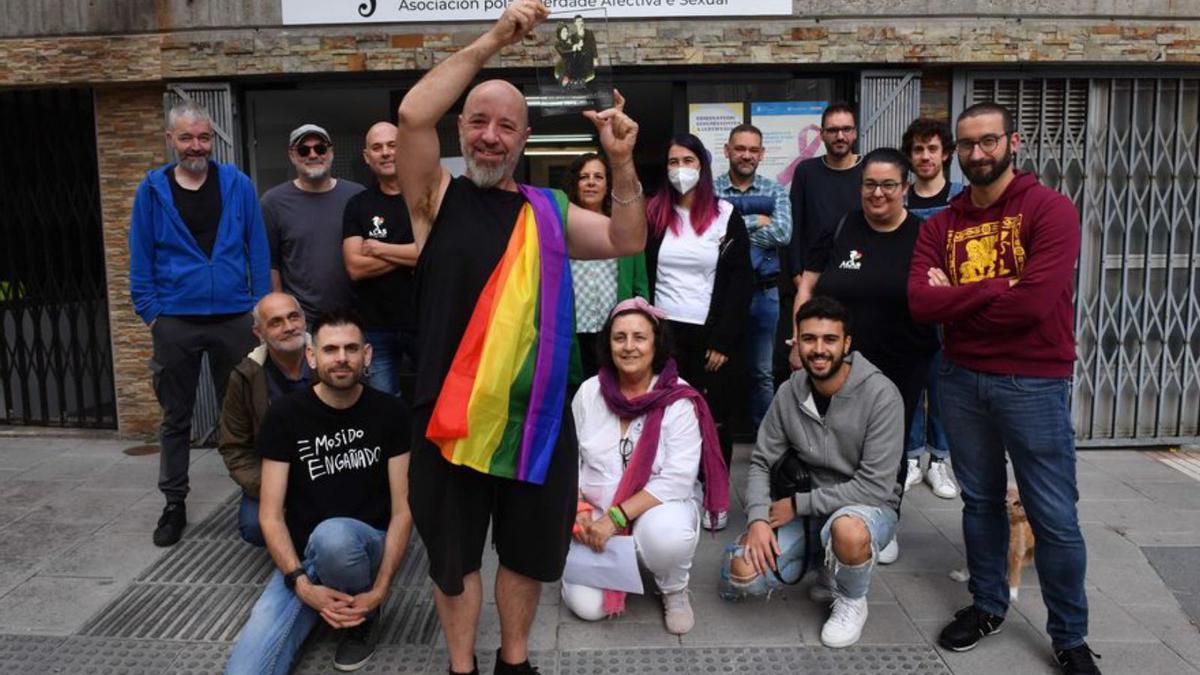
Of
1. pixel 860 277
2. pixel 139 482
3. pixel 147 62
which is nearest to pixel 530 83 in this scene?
pixel 147 62

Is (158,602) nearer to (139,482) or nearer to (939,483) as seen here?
(139,482)

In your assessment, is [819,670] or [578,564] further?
[578,564]

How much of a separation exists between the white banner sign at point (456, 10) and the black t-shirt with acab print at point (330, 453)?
3.20 metres

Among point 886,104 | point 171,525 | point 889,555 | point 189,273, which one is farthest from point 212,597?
point 886,104

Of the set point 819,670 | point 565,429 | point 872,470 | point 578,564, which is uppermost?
point 565,429

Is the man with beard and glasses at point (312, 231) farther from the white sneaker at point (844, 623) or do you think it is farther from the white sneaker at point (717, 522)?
the white sneaker at point (844, 623)

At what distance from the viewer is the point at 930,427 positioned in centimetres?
534

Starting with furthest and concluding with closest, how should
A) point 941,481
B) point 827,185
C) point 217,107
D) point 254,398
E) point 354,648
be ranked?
point 217,107, point 941,481, point 827,185, point 254,398, point 354,648

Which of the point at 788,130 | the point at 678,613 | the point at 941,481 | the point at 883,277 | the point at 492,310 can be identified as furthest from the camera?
the point at 788,130

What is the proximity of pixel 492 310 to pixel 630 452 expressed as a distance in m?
1.35

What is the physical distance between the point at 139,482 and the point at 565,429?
3.80 meters

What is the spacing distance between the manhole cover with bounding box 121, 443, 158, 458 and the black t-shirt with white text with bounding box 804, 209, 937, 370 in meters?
4.64

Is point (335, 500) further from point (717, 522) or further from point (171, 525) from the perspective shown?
point (717, 522)

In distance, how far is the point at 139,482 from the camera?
552 cm
